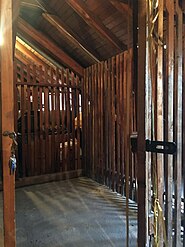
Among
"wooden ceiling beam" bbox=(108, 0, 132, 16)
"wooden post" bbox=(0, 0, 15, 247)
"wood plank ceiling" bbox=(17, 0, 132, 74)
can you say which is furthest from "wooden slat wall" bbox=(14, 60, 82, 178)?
"wooden post" bbox=(0, 0, 15, 247)

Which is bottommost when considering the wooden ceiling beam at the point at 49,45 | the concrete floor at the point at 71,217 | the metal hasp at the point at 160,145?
the concrete floor at the point at 71,217

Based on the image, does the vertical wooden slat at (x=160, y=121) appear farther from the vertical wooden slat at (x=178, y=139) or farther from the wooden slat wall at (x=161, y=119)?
the vertical wooden slat at (x=178, y=139)

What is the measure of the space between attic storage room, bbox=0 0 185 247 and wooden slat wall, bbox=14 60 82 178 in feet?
0.07

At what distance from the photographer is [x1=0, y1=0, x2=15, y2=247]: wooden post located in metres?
1.44

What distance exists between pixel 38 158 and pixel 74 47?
235cm

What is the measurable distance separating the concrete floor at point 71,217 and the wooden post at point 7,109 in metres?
Result: 0.96

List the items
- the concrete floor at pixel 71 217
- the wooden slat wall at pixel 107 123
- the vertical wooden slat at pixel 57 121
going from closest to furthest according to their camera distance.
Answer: the concrete floor at pixel 71 217 < the wooden slat wall at pixel 107 123 < the vertical wooden slat at pixel 57 121

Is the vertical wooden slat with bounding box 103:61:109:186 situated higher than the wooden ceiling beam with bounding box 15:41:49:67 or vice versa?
the wooden ceiling beam with bounding box 15:41:49:67

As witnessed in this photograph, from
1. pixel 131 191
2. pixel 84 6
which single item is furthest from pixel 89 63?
pixel 131 191

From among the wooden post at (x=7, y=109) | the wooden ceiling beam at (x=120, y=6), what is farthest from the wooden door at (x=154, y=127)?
the wooden ceiling beam at (x=120, y=6)

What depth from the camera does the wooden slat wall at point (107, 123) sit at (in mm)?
3561

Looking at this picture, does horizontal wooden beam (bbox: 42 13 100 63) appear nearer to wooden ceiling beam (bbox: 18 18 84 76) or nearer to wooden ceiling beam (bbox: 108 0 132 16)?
wooden ceiling beam (bbox: 18 18 84 76)

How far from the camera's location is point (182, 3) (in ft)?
6.09

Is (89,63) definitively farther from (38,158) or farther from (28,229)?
(28,229)
